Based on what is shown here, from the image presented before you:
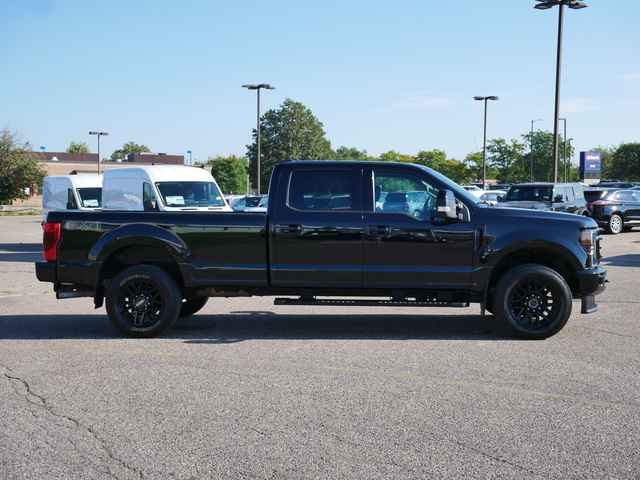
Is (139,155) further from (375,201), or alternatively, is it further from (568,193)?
(375,201)

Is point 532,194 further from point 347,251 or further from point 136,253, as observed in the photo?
point 136,253

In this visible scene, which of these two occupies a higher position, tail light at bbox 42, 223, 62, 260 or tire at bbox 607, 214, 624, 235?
tail light at bbox 42, 223, 62, 260

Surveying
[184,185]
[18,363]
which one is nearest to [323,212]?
[18,363]

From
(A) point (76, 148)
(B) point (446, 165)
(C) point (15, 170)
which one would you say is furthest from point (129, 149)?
(C) point (15, 170)

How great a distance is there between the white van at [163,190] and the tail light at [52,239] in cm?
905

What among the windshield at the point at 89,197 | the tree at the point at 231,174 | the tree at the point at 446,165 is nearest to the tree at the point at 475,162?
the tree at the point at 446,165

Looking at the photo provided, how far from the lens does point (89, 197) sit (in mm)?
22281

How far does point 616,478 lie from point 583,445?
54cm

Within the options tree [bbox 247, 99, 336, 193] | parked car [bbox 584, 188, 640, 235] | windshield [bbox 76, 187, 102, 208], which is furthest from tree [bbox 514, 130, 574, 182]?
windshield [bbox 76, 187, 102, 208]

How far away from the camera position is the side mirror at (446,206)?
798 centimetres

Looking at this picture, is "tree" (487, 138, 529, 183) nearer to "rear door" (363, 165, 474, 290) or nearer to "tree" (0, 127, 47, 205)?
"tree" (0, 127, 47, 205)

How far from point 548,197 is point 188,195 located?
485 inches

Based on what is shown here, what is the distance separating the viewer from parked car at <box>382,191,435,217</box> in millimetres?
8344

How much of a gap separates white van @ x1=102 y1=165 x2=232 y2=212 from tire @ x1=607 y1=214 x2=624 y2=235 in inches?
608
